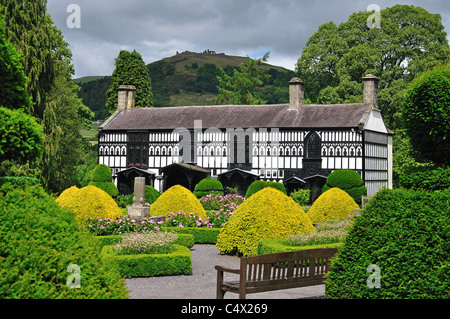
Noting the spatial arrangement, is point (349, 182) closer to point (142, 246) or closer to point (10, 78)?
point (142, 246)

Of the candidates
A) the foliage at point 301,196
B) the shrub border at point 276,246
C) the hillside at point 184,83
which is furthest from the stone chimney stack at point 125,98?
the hillside at point 184,83

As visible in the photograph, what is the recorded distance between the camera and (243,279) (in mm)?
8719

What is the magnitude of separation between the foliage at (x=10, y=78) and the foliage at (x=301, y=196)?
24269 mm

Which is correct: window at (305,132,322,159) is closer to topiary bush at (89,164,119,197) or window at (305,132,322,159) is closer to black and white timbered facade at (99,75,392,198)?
black and white timbered facade at (99,75,392,198)

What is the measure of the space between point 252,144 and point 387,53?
16.0m

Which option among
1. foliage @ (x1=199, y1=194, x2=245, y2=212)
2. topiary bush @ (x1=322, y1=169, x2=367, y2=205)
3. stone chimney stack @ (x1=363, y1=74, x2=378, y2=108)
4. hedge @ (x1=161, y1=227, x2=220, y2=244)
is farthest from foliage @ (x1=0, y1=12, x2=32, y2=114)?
stone chimney stack @ (x1=363, y1=74, x2=378, y2=108)

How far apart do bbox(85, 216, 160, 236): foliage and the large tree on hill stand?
102 feet

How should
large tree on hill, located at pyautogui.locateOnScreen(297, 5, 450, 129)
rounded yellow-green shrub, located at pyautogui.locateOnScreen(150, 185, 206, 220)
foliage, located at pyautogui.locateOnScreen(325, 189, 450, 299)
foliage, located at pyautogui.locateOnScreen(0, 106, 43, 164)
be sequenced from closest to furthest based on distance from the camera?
foliage, located at pyautogui.locateOnScreen(325, 189, 450, 299)
foliage, located at pyautogui.locateOnScreen(0, 106, 43, 164)
rounded yellow-green shrub, located at pyautogui.locateOnScreen(150, 185, 206, 220)
large tree on hill, located at pyautogui.locateOnScreen(297, 5, 450, 129)

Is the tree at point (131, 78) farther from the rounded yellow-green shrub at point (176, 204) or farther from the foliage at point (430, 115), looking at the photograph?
the foliage at point (430, 115)

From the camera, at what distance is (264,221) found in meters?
14.8

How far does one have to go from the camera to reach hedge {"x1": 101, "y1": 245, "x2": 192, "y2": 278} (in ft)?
42.1

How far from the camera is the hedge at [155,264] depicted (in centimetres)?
1283

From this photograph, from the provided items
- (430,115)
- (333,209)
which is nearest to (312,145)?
(333,209)
